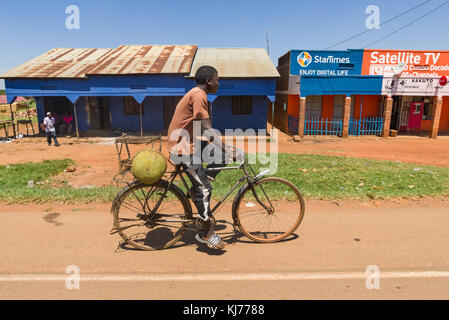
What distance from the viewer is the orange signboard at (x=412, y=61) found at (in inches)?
701

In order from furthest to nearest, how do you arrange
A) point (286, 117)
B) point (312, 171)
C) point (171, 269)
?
point (286, 117)
point (312, 171)
point (171, 269)

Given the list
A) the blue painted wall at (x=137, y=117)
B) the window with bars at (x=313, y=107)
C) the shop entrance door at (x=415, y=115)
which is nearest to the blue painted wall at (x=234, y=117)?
the window with bars at (x=313, y=107)

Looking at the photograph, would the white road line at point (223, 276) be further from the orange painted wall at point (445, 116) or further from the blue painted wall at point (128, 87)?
the orange painted wall at point (445, 116)

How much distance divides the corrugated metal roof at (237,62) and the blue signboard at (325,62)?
1.52m

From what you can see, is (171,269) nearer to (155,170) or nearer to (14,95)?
(155,170)

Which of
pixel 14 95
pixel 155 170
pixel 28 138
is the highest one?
pixel 14 95

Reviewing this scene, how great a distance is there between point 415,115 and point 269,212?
20.6 meters

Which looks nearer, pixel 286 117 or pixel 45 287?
pixel 45 287

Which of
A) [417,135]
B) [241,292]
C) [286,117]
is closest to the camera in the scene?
[241,292]

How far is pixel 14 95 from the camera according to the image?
16891 millimetres

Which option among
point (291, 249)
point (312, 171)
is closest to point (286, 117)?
point (312, 171)

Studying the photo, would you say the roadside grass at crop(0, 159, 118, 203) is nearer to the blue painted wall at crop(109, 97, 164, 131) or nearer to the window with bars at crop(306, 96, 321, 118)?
the blue painted wall at crop(109, 97, 164, 131)

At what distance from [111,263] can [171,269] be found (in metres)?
0.69

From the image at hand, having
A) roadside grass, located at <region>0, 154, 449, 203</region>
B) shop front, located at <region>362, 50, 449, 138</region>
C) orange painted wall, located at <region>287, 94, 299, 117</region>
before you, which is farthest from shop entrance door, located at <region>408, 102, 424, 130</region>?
roadside grass, located at <region>0, 154, 449, 203</region>
